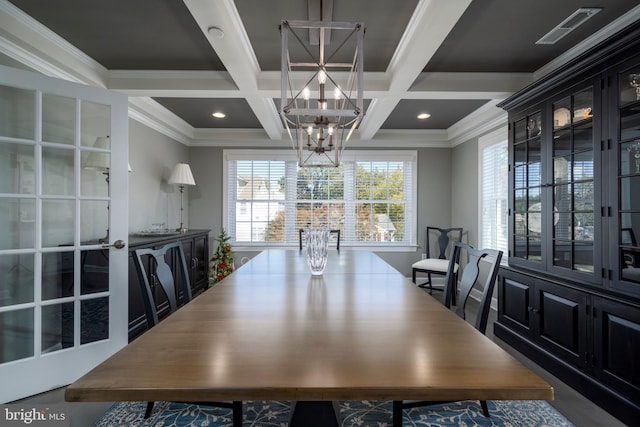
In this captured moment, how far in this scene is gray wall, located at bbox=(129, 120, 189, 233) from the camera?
3607mm

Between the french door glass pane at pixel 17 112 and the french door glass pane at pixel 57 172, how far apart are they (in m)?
0.15

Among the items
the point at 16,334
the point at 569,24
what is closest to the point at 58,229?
the point at 16,334

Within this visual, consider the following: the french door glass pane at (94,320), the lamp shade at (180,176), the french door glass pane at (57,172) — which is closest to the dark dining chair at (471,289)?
the french door glass pane at (94,320)

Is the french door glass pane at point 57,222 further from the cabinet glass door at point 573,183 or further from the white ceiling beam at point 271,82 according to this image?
the cabinet glass door at point 573,183

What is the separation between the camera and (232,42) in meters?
2.19

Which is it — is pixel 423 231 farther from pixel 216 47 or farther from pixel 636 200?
pixel 216 47

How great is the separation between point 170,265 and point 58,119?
74.3 inches

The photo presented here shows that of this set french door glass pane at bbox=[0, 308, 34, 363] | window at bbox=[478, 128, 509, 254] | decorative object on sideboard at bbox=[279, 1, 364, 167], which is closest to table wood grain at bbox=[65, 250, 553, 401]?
decorative object on sideboard at bbox=[279, 1, 364, 167]

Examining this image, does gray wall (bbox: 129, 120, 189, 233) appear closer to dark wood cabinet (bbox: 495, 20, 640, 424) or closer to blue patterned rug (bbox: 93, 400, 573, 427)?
blue patterned rug (bbox: 93, 400, 573, 427)

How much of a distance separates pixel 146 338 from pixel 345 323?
2.09 feet

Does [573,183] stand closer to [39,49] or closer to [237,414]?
[237,414]

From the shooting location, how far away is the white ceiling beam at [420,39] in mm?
1841

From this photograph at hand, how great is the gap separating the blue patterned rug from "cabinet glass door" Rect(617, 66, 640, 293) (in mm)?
928

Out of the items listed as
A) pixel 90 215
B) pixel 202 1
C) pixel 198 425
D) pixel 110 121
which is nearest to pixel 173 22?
pixel 202 1
